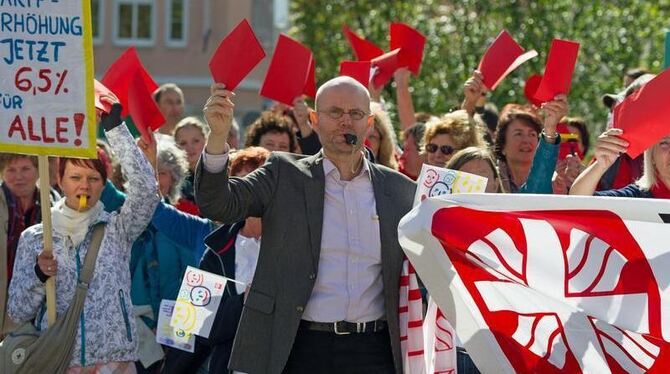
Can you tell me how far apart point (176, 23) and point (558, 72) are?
39.9m

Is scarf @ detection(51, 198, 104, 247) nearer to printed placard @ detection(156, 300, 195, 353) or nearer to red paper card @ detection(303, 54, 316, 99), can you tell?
printed placard @ detection(156, 300, 195, 353)

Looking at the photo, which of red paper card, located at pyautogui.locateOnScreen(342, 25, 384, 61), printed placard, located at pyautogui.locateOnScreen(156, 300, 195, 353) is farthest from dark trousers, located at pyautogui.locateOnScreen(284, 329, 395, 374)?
red paper card, located at pyautogui.locateOnScreen(342, 25, 384, 61)

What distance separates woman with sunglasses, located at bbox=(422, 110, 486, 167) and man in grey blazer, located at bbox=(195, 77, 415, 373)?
2.11m

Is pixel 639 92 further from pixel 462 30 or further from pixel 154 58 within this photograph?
pixel 154 58

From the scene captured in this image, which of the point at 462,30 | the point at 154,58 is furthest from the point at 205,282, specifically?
the point at 154,58

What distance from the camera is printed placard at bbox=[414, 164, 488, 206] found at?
259 inches

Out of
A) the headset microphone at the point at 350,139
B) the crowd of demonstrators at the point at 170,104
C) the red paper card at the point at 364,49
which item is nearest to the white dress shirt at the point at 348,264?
the headset microphone at the point at 350,139

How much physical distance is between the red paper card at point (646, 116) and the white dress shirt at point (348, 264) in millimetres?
1090

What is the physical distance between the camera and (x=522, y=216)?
613 cm

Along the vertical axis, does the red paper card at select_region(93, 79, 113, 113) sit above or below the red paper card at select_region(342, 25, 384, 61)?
above

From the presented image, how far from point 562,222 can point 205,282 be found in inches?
72.4

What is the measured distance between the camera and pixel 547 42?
17703mm

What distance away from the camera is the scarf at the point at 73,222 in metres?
7.41

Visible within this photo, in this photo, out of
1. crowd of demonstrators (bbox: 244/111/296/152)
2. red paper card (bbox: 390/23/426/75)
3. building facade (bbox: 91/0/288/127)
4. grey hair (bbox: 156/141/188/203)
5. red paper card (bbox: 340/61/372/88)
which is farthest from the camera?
building facade (bbox: 91/0/288/127)
